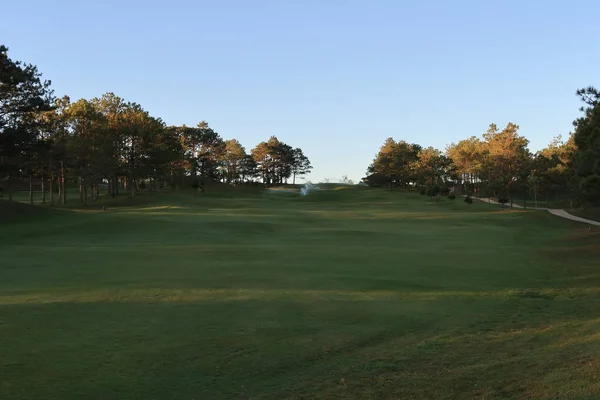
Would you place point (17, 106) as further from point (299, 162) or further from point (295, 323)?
point (299, 162)

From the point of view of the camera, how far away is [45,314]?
1080cm

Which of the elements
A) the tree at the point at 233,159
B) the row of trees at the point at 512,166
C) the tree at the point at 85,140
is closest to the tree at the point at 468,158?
the row of trees at the point at 512,166

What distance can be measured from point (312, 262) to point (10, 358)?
1290cm

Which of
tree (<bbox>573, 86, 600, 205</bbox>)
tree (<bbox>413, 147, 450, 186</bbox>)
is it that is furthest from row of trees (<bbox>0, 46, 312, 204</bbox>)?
tree (<bbox>413, 147, 450, 186</bbox>)

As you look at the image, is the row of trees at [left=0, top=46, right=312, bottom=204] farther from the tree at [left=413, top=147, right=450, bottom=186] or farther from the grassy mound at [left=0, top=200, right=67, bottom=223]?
the tree at [left=413, top=147, right=450, bottom=186]

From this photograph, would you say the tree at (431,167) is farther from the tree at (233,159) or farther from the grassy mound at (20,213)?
the grassy mound at (20,213)

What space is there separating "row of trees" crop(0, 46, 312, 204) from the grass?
79.8 feet

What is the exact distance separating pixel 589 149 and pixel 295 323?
23153 mm

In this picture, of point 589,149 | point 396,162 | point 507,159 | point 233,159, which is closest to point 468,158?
point 396,162

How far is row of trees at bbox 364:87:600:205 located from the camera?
93.7ft

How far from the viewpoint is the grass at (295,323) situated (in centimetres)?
697

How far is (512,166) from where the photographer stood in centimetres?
8969

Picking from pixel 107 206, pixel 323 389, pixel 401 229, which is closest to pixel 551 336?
pixel 323 389

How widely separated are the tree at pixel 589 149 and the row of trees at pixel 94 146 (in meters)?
40.4
